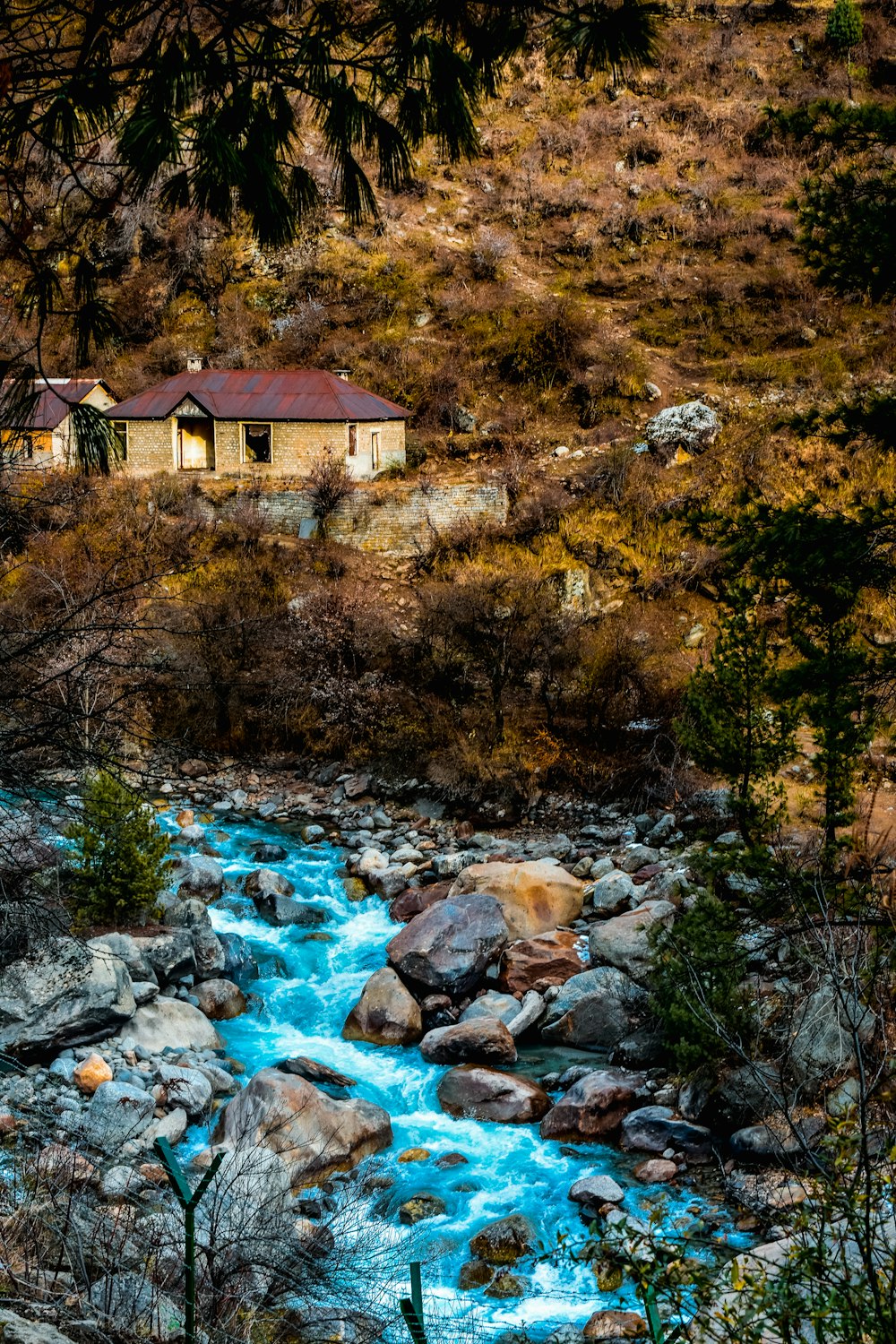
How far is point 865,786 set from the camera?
14.9 metres

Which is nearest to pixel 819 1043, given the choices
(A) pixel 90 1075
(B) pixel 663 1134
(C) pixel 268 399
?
(B) pixel 663 1134

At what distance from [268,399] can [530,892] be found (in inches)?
676

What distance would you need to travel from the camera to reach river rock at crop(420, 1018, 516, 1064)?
35.6 ft

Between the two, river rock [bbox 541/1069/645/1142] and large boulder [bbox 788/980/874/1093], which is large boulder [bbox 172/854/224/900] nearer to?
river rock [bbox 541/1069/645/1142]

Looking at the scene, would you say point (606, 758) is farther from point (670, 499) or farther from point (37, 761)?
point (37, 761)

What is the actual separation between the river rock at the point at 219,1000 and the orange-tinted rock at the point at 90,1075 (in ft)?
6.23

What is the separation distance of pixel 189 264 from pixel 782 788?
29979mm

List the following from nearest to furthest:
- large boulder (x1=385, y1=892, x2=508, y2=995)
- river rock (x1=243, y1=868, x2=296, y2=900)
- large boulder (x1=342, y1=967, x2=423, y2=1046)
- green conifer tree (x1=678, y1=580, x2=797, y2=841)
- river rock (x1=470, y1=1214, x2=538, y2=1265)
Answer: river rock (x1=470, y1=1214, x2=538, y2=1265), green conifer tree (x1=678, y1=580, x2=797, y2=841), large boulder (x1=342, y1=967, x2=423, y2=1046), large boulder (x1=385, y1=892, x2=508, y2=995), river rock (x1=243, y1=868, x2=296, y2=900)

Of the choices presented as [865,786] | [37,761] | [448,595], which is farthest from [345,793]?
[37,761]

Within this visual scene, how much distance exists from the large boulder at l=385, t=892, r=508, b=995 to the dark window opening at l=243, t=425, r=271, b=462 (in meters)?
17.0

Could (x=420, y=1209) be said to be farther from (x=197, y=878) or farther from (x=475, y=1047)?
(x=197, y=878)

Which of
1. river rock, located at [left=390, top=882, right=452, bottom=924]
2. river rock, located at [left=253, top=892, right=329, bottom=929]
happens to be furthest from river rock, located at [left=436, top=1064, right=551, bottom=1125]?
river rock, located at [left=253, top=892, right=329, bottom=929]

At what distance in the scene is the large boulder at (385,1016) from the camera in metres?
11.4

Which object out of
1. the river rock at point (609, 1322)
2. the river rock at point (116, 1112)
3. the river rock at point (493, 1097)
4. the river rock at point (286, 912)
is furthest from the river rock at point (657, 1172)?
the river rock at point (286, 912)
